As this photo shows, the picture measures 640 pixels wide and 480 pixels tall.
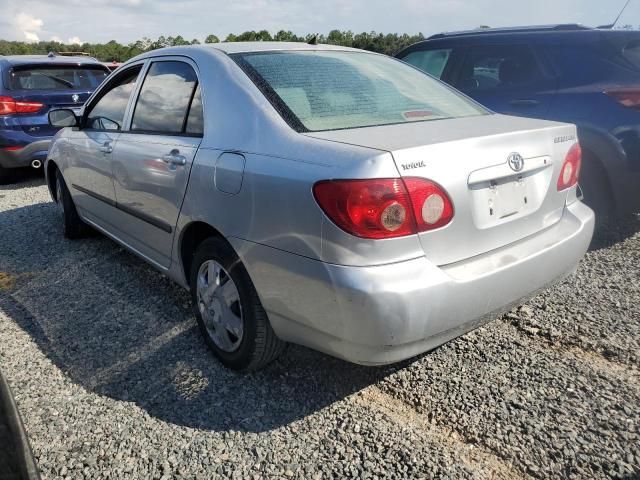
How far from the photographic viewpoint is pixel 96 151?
3744 mm

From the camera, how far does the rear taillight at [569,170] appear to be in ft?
8.11

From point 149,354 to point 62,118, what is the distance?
237 cm

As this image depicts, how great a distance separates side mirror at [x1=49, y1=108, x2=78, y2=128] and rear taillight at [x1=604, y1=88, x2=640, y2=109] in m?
4.16

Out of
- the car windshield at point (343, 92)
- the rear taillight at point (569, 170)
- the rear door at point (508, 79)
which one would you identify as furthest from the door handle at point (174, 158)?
the rear door at point (508, 79)

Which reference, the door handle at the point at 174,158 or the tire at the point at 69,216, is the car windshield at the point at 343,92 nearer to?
the door handle at the point at 174,158

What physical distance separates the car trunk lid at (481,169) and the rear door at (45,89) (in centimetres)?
600

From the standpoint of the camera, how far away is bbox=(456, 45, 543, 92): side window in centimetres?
452

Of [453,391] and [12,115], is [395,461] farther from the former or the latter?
[12,115]

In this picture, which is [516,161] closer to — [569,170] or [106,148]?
[569,170]

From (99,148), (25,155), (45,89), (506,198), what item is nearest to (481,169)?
(506,198)

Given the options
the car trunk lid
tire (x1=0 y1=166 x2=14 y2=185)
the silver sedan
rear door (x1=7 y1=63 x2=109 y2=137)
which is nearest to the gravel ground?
the silver sedan

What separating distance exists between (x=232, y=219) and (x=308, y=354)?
0.91 m

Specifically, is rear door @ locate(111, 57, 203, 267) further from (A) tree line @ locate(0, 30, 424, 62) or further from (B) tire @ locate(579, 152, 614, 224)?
(A) tree line @ locate(0, 30, 424, 62)

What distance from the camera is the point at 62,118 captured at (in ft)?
13.7
